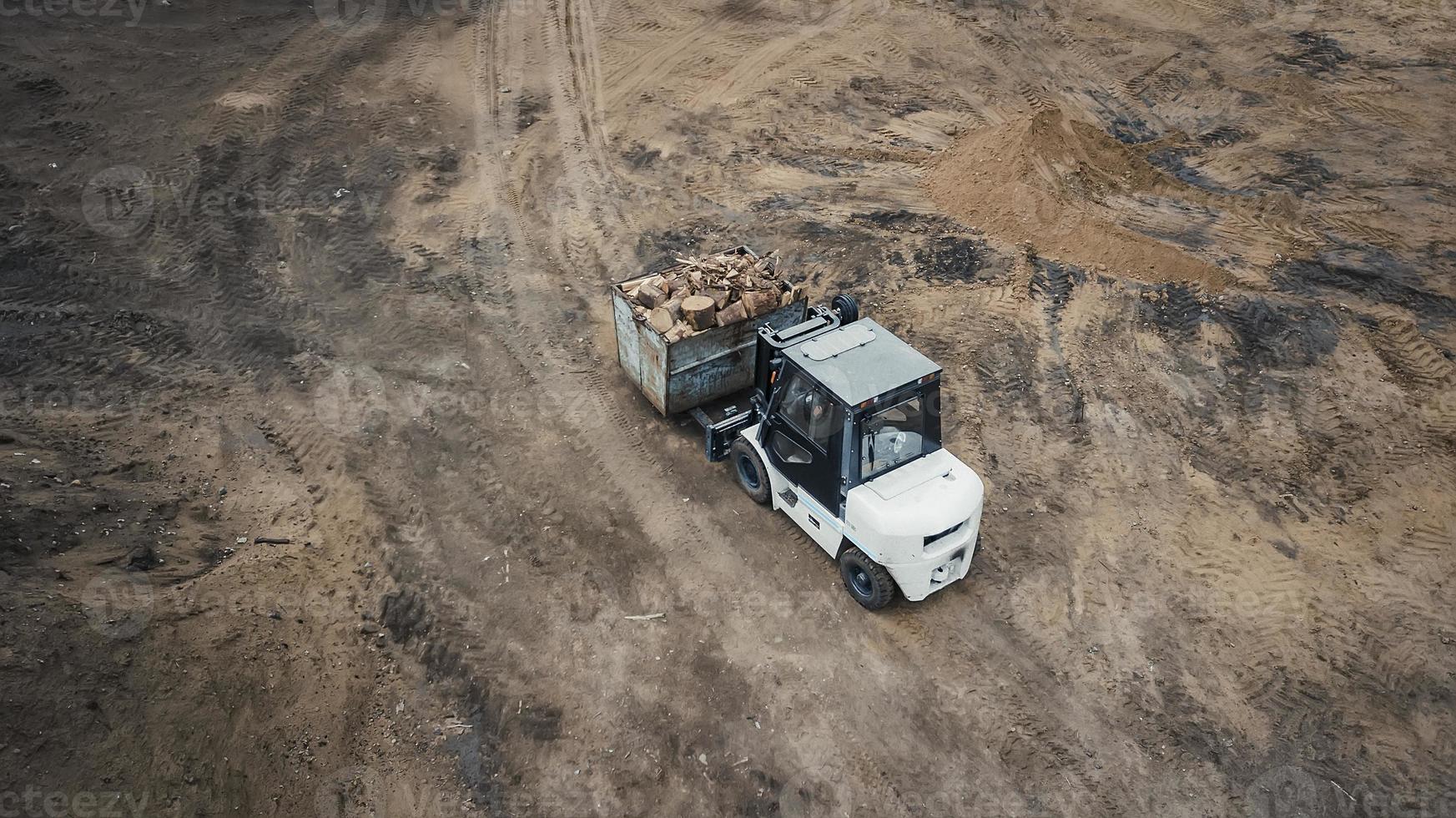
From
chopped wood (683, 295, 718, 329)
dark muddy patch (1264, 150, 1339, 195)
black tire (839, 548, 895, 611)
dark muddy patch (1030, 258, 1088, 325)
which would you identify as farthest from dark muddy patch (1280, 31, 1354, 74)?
black tire (839, 548, 895, 611)

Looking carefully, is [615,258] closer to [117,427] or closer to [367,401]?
[367,401]

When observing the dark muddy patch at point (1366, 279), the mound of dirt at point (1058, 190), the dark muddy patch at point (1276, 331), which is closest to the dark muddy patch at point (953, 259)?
the mound of dirt at point (1058, 190)

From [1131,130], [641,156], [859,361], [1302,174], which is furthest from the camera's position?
[1131,130]

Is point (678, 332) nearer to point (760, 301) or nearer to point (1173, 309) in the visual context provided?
point (760, 301)

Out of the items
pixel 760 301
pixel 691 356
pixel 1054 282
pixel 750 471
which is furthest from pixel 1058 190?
pixel 750 471

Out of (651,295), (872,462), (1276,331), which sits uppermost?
(651,295)

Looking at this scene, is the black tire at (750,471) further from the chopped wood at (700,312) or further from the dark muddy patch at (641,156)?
the dark muddy patch at (641,156)
